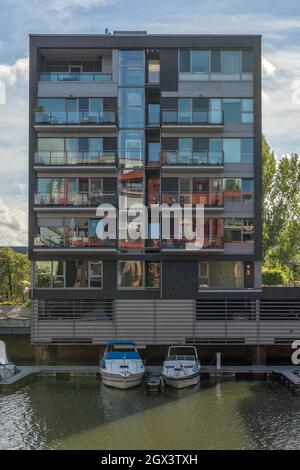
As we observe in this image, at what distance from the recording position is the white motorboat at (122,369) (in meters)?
35.8

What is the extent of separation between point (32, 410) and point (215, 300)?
49.9 feet

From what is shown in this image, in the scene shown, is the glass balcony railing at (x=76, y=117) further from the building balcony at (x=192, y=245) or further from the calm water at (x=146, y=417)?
the calm water at (x=146, y=417)

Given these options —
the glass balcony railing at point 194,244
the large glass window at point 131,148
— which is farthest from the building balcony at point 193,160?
the glass balcony railing at point 194,244

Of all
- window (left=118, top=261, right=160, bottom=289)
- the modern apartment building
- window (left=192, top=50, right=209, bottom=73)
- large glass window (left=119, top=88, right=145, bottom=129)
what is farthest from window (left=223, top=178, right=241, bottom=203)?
window (left=192, top=50, right=209, bottom=73)

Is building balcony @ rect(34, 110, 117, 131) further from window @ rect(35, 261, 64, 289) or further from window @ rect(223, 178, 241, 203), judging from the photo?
window @ rect(35, 261, 64, 289)

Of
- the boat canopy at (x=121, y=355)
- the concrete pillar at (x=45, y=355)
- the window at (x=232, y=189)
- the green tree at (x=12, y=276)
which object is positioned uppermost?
the window at (x=232, y=189)

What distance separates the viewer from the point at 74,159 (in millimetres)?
42156

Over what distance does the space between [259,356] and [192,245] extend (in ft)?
27.5

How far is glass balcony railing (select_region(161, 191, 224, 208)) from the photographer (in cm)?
4212

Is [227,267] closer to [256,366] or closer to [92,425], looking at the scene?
[256,366]

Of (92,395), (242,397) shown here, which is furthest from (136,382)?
(242,397)

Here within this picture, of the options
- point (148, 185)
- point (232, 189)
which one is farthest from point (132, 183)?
point (232, 189)

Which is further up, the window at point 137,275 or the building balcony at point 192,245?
the building balcony at point 192,245

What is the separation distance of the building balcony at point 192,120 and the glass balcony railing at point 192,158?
1499 mm
